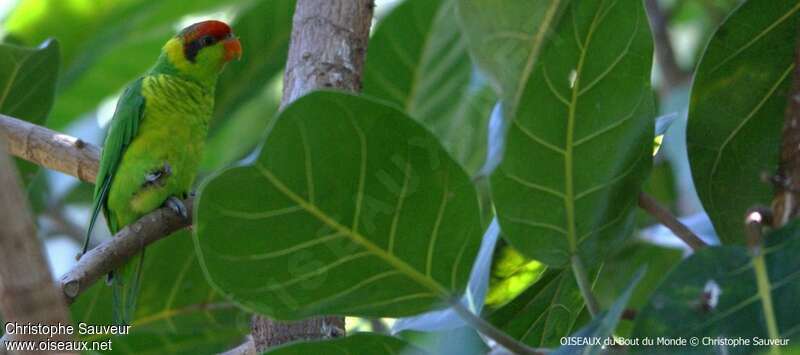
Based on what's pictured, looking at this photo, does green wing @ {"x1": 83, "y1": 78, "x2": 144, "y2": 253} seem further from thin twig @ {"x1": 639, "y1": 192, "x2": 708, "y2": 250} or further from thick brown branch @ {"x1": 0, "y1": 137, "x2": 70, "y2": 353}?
thick brown branch @ {"x1": 0, "y1": 137, "x2": 70, "y2": 353}

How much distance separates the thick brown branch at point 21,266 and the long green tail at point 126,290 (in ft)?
4.76

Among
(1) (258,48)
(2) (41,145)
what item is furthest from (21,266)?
(1) (258,48)

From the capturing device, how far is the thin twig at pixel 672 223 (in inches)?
52.8

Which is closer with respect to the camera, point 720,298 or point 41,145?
point 720,298

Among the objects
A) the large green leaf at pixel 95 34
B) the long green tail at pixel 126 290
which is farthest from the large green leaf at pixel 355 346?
the large green leaf at pixel 95 34

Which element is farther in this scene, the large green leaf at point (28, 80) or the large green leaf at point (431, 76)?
the large green leaf at point (431, 76)

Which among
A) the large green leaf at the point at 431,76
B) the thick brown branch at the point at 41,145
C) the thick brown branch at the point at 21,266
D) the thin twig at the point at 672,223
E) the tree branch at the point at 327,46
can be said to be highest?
the large green leaf at the point at 431,76

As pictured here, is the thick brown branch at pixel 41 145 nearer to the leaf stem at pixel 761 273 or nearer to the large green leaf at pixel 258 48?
the large green leaf at pixel 258 48

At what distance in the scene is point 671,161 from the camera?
2.83 meters

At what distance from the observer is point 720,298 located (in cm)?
106

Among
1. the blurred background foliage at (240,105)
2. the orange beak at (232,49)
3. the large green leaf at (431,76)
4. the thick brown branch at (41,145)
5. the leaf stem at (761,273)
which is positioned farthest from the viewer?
the orange beak at (232,49)

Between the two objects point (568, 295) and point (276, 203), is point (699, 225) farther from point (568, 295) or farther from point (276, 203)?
point (276, 203)

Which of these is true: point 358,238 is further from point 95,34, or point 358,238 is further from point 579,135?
point 95,34

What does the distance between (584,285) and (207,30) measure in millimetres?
1825
